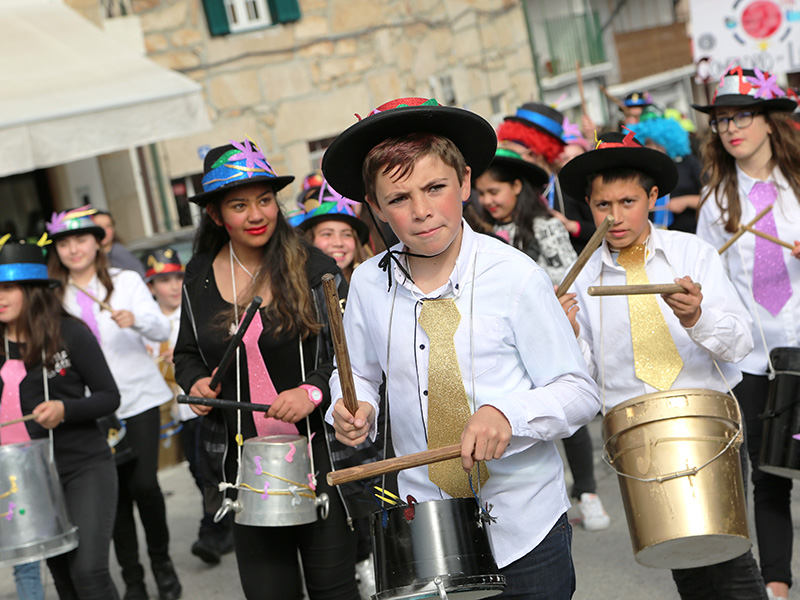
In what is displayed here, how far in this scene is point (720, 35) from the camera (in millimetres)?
9242

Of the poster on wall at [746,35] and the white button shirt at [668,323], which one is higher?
the poster on wall at [746,35]

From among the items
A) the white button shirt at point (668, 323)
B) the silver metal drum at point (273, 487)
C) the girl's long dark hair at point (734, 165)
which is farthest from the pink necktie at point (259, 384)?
the girl's long dark hair at point (734, 165)

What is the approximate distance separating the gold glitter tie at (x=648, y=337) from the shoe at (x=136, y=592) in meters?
3.27

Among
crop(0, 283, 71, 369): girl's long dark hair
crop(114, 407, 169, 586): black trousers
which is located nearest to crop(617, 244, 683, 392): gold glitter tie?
crop(0, 283, 71, 369): girl's long dark hair

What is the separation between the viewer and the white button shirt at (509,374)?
8.38ft

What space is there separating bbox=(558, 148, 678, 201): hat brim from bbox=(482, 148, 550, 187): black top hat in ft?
5.52

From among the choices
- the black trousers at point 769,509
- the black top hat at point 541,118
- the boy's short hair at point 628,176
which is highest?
the black top hat at point 541,118

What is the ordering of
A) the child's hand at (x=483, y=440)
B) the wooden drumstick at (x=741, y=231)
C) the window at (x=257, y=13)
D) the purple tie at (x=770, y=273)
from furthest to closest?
the window at (x=257, y=13) < the purple tie at (x=770, y=273) < the wooden drumstick at (x=741, y=231) < the child's hand at (x=483, y=440)

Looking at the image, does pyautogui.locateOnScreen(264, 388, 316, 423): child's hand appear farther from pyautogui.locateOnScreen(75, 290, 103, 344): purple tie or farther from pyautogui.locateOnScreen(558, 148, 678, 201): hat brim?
pyautogui.locateOnScreen(75, 290, 103, 344): purple tie

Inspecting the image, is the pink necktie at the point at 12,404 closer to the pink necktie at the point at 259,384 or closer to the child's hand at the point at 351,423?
the pink necktie at the point at 259,384

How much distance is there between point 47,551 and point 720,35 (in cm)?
738

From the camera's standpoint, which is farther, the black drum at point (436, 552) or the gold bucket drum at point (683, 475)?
the gold bucket drum at point (683, 475)

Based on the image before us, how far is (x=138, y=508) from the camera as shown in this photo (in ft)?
18.7

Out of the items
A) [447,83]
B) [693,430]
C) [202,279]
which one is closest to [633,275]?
[693,430]
